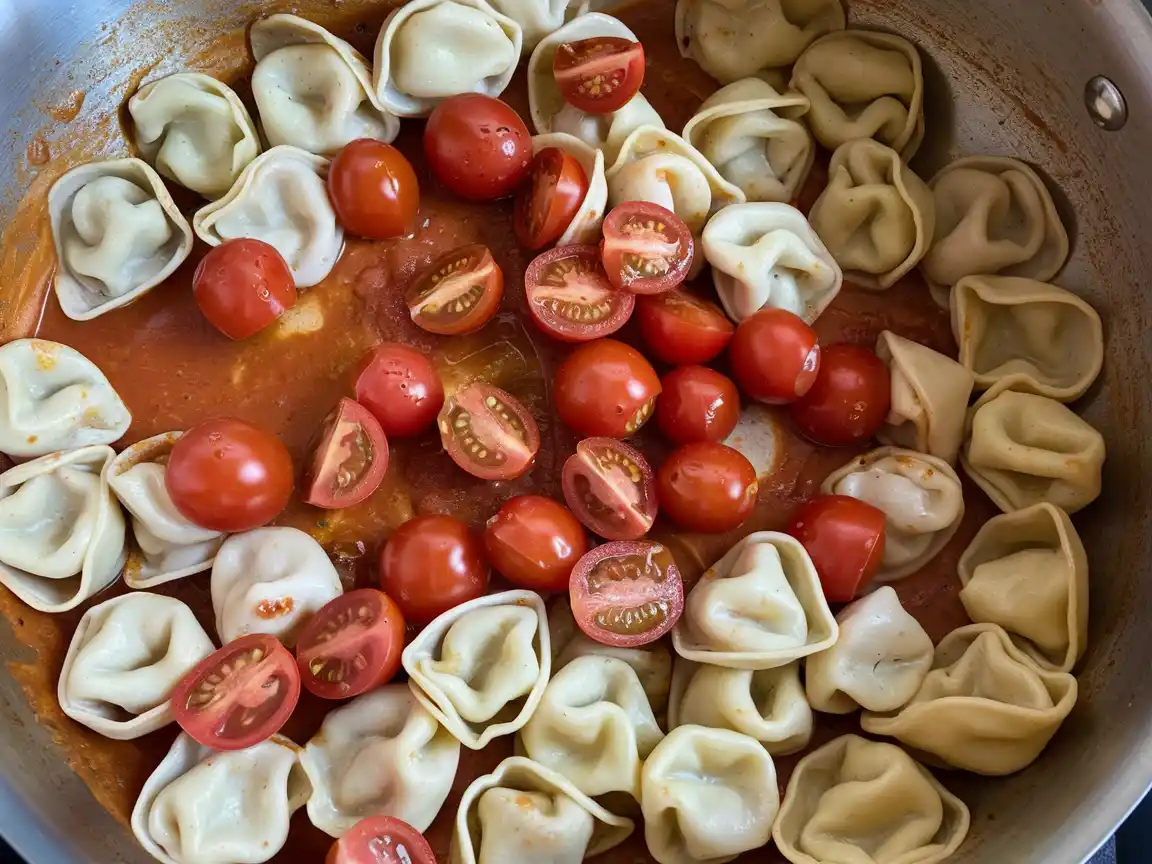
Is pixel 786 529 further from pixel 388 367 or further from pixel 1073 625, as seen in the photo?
pixel 388 367

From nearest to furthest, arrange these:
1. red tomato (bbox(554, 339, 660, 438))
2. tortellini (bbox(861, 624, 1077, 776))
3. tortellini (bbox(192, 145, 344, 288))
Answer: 1. tortellini (bbox(861, 624, 1077, 776))
2. red tomato (bbox(554, 339, 660, 438))
3. tortellini (bbox(192, 145, 344, 288))

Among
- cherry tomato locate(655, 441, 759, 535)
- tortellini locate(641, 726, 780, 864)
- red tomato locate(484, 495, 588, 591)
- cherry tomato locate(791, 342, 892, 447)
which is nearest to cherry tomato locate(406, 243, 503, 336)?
red tomato locate(484, 495, 588, 591)

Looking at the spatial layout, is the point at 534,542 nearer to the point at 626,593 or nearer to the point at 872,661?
the point at 626,593

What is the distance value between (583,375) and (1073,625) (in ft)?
4.70

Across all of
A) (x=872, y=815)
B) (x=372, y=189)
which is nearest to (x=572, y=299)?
(x=372, y=189)

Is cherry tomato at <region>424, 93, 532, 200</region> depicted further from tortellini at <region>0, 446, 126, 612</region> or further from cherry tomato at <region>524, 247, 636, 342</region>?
tortellini at <region>0, 446, 126, 612</region>

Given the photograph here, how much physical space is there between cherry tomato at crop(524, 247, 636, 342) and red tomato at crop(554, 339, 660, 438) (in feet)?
0.20

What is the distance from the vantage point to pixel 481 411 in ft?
9.40

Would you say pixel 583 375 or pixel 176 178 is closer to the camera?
pixel 583 375

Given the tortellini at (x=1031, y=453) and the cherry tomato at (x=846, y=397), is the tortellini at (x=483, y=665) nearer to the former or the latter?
the cherry tomato at (x=846, y=397)

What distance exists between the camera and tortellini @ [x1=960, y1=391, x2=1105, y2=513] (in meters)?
2.80

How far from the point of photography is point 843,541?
281cm

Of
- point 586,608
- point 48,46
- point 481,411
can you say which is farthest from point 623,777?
point 48,46

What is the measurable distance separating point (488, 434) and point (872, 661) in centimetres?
121
